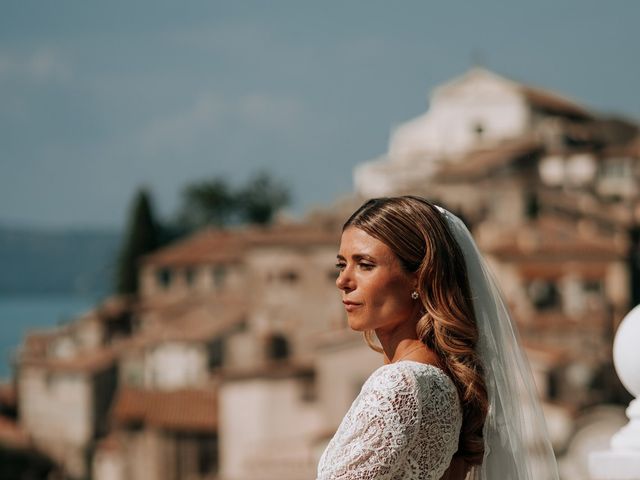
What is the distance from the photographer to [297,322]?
47250 millimetres

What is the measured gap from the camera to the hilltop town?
37.5 meters

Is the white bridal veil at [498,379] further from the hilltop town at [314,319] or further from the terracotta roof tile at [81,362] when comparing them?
the terracotta roof tile at [81,362]

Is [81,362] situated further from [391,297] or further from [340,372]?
[391,297]

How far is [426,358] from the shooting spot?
9.87 feet

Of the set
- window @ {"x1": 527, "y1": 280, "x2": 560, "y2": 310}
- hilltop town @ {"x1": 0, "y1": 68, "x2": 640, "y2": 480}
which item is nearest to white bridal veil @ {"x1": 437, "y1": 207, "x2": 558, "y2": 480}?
hilltop town @ {"x1": 0, "y1": 68, "x2": 640, "y2": 480}

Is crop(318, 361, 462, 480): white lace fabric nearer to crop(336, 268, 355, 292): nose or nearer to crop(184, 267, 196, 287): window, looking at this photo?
crop(336, 268, 355, 292): nose

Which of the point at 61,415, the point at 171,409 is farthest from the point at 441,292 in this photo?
the point at 61,415

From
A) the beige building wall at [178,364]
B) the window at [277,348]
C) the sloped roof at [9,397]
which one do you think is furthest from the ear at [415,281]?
the sloped roof at [9,397]

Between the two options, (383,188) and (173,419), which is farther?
(383,188)

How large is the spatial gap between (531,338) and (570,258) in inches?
184

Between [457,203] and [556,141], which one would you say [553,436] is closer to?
[457,203]

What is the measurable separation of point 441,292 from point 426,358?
0.16 metres

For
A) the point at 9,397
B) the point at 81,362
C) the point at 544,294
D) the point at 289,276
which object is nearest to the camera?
the point at 544,294

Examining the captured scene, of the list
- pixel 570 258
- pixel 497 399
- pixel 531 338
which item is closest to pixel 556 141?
pixel 570 258
